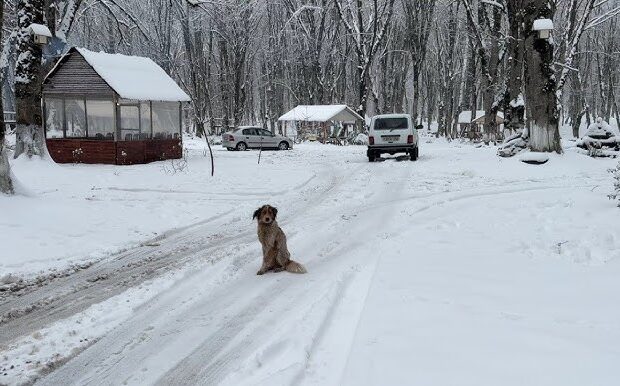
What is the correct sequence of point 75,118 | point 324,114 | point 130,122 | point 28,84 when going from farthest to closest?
1. point 324,114
2. point 130,122
3. point 75,118
4. point 28,84

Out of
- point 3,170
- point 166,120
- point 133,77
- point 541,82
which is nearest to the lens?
point 3,170

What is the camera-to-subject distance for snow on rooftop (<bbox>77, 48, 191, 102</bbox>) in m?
20.1

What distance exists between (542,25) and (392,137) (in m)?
7.39

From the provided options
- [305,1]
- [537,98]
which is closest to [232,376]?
[537,98]

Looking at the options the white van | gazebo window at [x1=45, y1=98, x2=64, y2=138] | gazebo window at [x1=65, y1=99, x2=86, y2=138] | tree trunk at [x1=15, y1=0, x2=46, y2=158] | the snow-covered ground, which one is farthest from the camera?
the white van

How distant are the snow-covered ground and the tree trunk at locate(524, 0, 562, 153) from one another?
19.2 feet

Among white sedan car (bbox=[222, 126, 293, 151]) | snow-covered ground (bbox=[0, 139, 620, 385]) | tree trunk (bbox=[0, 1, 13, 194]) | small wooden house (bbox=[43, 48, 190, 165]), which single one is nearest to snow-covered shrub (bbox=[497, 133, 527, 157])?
snow-covered ground (bbox=[0, 139, 620, 385])

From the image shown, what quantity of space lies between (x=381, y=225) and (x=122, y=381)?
5.95 metres

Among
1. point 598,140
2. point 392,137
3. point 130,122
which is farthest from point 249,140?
point 598,140

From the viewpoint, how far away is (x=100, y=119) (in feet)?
→ 68.6

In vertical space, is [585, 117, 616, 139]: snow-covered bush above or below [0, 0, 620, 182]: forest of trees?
below

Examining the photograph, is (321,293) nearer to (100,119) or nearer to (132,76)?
(100,119)

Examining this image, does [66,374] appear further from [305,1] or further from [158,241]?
[305,1]

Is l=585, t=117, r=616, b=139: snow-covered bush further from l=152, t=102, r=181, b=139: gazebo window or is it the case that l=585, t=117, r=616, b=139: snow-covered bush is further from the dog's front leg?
the dog's front leg
